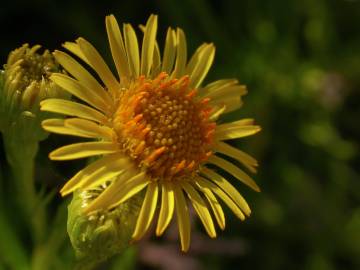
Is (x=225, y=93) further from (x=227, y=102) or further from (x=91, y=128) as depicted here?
(x=91, y=128)

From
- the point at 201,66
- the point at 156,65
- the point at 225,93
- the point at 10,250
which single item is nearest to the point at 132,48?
the point at 156,65

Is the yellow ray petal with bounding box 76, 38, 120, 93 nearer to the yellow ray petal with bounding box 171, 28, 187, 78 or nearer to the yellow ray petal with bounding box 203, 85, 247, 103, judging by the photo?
the yellow ray petal with bounding box 171, 28, 187, 78

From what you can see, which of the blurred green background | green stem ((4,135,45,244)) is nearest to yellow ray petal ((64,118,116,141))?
green stem ((4,135,45,244))

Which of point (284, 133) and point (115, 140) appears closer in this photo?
point (115, 140)

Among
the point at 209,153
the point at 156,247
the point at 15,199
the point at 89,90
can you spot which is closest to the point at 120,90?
the point at 89,90

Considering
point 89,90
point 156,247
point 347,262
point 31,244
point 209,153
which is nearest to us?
point 89,90

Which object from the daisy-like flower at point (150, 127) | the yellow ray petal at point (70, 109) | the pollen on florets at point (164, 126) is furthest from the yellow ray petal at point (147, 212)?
the yellow ray petal at point (70, 109)

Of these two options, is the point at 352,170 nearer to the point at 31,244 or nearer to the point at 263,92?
the point at 263,92
